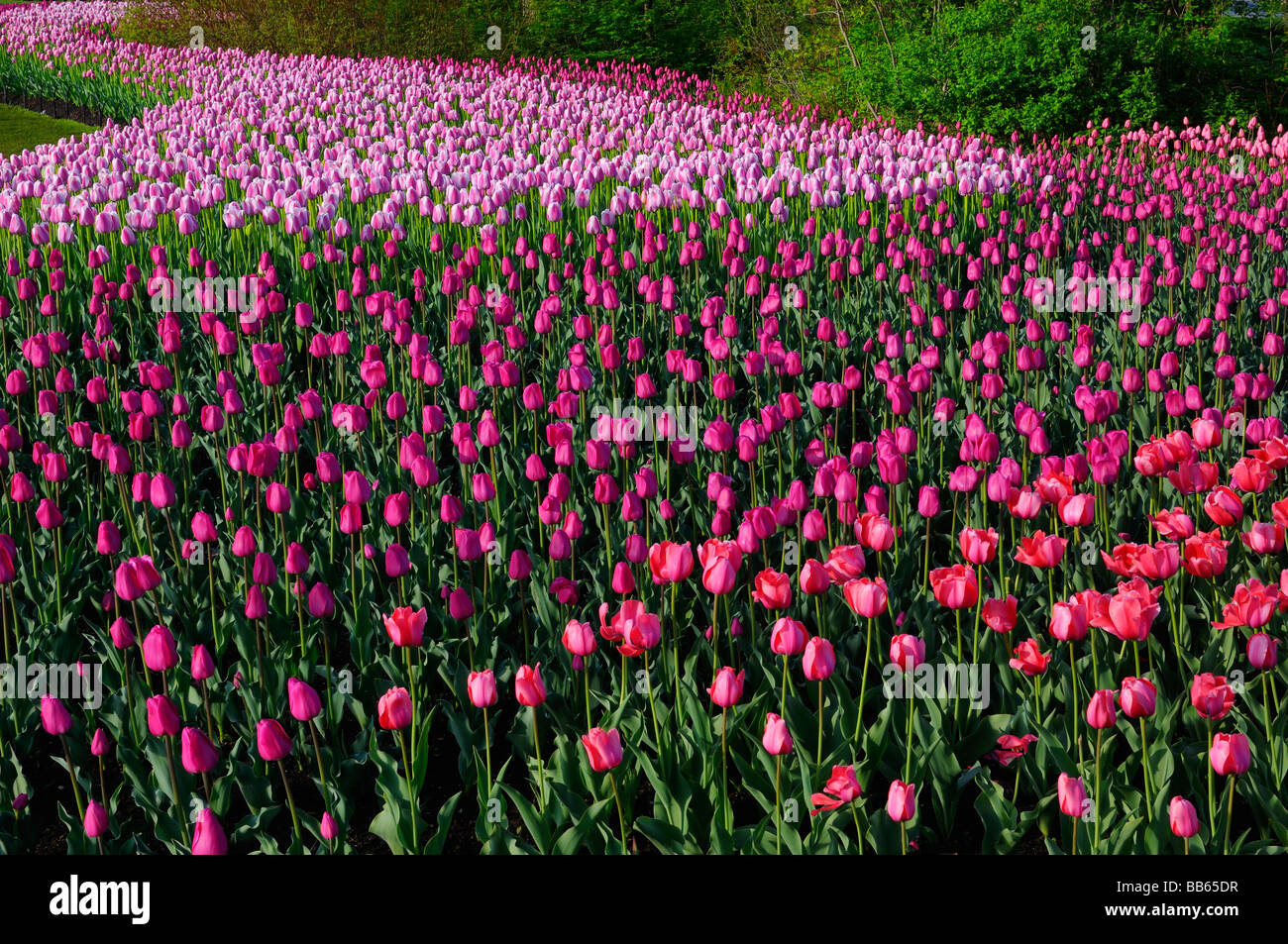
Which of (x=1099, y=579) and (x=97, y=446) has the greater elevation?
(x=97, y=446)

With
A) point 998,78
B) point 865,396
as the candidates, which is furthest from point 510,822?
point 998,78

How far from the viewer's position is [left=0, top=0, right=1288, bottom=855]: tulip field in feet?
8.66

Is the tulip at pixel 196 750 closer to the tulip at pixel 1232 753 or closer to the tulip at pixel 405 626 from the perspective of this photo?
the tulip at pixel 405 626

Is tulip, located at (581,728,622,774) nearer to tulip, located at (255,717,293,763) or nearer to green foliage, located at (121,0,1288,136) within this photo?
tulip, located at (255,717,293,763)

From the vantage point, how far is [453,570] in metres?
3.70

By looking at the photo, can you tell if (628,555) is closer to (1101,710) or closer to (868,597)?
(868,597)

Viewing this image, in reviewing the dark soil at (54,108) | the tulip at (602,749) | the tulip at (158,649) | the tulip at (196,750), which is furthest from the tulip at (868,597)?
the dark soil at (54,108)

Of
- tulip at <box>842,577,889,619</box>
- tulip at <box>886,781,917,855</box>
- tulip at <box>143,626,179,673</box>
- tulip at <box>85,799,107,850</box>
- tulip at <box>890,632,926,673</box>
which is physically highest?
tulip at <box>842,577,889,619</box>

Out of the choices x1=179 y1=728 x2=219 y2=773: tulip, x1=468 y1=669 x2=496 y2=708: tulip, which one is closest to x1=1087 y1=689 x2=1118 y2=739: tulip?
x1=468 y1=669 x2=496 y2=708: tulip

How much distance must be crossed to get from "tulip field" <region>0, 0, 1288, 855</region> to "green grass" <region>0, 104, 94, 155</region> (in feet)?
33.6

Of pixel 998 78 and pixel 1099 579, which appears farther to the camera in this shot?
pixel 998 78

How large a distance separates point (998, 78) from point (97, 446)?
11.0 metres
